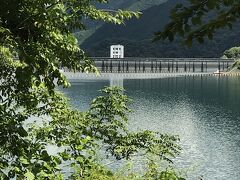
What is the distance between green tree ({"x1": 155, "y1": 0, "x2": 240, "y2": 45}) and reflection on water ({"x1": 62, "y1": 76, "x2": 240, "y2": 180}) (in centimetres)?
1151

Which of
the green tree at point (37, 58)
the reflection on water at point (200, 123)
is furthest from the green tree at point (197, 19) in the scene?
the reflection on water at point (200, 123)

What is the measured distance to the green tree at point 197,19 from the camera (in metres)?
4.45

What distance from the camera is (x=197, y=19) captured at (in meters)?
4.45

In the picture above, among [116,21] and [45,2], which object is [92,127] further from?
[45,2]

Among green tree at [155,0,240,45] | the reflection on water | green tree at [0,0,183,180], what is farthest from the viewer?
the reflection on water

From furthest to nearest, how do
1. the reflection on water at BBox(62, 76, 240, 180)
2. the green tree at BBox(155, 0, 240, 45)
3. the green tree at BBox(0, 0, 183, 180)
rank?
the reflection on water at BBox(62, 76, 240, 180) < the green tree at BBox(0, 0, 183, 180) < the green tree at BBox(155, 0, 240, 45)

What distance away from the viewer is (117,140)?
53.4ft

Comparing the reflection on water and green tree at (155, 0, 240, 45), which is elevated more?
green tree at (155, 0, 240, 45)

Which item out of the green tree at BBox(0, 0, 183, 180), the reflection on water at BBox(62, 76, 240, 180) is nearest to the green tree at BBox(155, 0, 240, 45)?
the green tree at BBox(0, 0, 183, 180)

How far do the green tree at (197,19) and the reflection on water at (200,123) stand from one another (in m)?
11.5

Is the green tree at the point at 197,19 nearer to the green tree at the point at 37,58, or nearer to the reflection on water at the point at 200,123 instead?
the green tree at the point at 37,58

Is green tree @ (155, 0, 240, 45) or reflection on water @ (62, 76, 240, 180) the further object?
reflection on water @ (62, 76, 240, 180)

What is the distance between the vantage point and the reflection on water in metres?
44.7

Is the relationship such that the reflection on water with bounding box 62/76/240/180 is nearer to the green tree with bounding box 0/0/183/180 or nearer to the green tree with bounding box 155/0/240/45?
the green tree with bounding box 0/0/183/180
